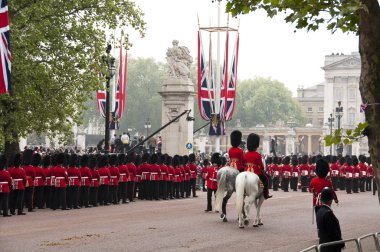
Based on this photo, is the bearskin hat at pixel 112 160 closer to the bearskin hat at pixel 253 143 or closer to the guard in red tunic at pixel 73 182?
the guard in red tunic at pixel 73 182

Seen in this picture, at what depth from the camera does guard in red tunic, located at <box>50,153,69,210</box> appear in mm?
21500

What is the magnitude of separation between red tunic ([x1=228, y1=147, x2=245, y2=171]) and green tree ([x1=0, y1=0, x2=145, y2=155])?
7.00m

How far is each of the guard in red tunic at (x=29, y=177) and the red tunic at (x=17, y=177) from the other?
77 cm

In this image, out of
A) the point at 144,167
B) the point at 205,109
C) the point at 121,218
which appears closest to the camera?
the point at 121,218

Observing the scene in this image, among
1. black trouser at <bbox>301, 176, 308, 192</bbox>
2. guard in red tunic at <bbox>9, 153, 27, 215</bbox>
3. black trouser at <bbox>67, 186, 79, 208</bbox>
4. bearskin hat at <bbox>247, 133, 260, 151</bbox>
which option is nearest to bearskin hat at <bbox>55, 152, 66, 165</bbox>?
black trouser at <bbox>67, 186, 79, 208</bbox>

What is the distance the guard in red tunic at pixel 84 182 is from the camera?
73.3ft

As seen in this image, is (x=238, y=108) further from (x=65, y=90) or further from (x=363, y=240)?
(x=363, y=240)

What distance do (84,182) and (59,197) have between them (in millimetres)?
748

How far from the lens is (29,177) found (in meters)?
20.8

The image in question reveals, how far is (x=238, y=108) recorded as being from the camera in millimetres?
132750

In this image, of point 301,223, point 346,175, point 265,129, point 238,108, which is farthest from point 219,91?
point 238,108

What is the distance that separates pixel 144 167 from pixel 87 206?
3062 millimetres

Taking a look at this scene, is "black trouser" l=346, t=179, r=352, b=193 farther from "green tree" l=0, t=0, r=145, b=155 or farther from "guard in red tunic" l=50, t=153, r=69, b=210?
"guard in red tunic" l=50, t=153, r=69, b=210

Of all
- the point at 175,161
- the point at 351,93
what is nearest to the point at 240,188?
the point at 175,161
